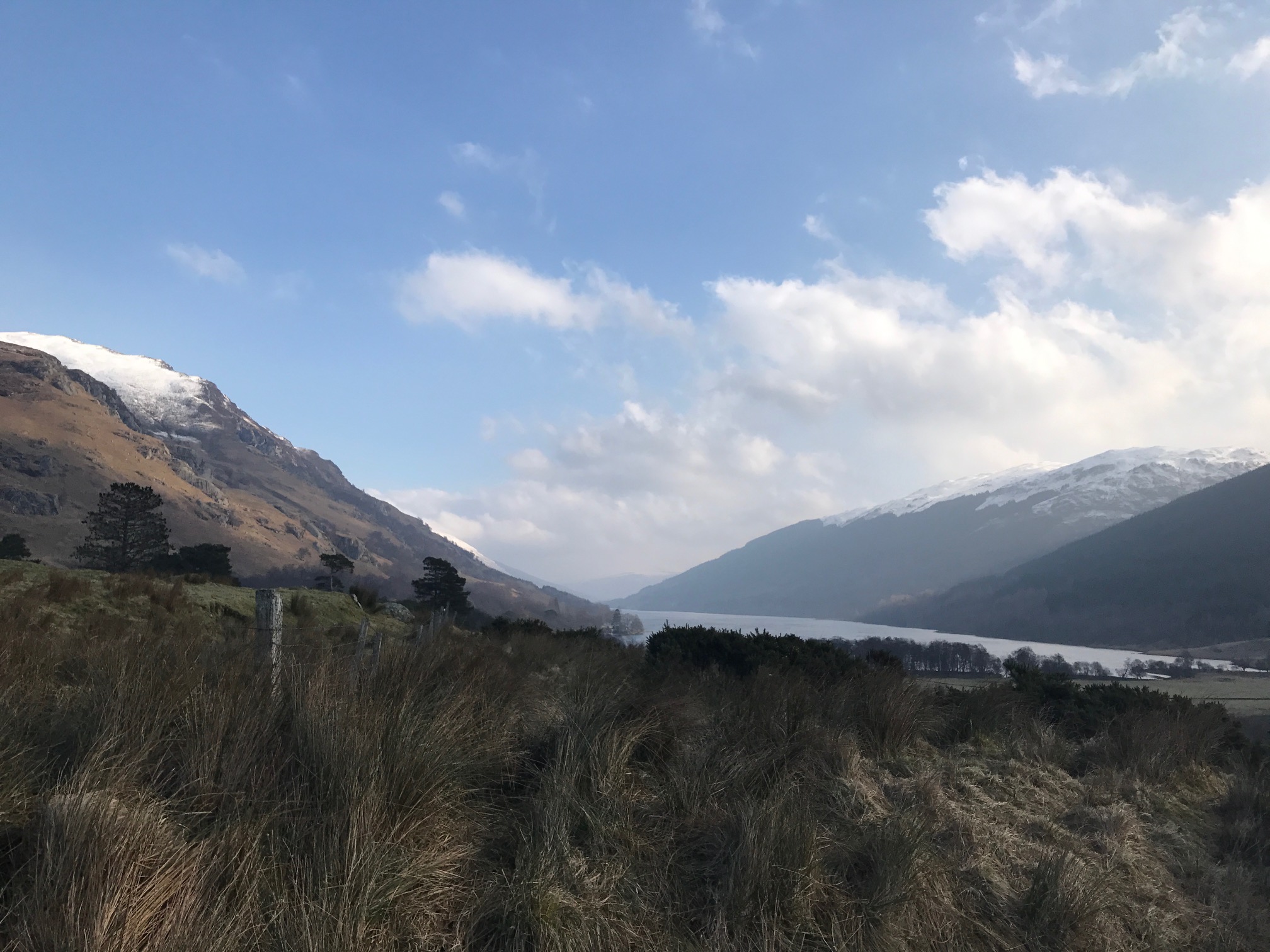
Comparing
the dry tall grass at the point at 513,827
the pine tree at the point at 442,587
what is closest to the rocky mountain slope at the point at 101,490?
the pine tree at the point at 442,587

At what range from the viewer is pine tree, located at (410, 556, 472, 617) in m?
47.5

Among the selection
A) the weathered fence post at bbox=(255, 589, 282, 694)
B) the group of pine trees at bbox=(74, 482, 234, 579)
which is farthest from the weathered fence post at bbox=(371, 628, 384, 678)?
the group of pine trees at bbox=(74, 482, 234, 579)

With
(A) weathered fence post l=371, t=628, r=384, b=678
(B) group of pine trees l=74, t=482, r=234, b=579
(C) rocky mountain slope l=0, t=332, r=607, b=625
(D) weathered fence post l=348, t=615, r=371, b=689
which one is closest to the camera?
(D) weathered fence post l=348, t=615, r=371, b=689

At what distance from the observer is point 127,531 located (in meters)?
47.8

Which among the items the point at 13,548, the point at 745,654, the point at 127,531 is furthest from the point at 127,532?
the point at 745,654

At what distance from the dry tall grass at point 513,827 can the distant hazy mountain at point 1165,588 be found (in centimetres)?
14755

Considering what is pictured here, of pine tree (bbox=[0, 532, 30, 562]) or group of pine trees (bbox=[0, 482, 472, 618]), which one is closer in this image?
pine tree (bbox=[0, 532, 30, 562])

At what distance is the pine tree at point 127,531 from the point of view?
155 feet

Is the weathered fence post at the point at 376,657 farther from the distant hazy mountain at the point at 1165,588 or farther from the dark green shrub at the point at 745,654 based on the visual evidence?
the distant hazy mountain at the point at 1165,588

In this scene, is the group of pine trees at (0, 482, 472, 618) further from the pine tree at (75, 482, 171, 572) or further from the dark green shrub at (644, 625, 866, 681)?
the dark green shrub at (644, 625, 866, 681)

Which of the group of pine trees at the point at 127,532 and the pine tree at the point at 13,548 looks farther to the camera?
the group of pine trees at the point at 127,532

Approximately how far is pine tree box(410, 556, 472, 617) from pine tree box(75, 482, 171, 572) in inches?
655

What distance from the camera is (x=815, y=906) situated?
15.7 ft

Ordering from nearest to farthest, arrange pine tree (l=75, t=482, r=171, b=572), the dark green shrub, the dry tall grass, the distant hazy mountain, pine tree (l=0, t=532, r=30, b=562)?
the dry tall grass → the dark green shrub → pine tree (l=0, t=532, r=30, b=562) → pine tree (l=75, t=482, r=171, b=572) → the distant hazy mountain
